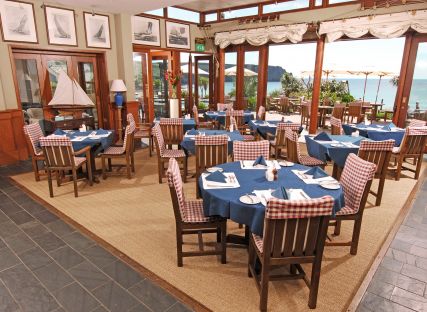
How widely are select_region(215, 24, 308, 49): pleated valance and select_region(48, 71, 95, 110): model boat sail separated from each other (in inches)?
178

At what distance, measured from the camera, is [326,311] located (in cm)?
222

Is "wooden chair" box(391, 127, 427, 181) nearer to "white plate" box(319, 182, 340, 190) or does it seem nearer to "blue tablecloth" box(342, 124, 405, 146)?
"blue tablecloth" box(342, 124, 405, 146)

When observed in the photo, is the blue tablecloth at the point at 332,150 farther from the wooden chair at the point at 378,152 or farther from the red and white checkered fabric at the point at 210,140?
the red and white checkered fabric at the point at 210,140

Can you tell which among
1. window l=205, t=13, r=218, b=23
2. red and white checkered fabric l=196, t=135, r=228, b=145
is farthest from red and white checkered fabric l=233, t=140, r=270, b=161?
window l=205, t=13, r=218, b=23

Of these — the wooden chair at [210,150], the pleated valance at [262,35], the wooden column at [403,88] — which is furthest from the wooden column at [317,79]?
the wooden chair at [210,150]

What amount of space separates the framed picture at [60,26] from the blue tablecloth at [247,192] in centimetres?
553

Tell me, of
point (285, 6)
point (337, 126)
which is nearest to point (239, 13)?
point (285, 6)

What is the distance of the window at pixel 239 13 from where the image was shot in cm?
849

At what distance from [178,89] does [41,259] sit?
23.4 ft

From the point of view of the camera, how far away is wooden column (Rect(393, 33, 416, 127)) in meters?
6.34

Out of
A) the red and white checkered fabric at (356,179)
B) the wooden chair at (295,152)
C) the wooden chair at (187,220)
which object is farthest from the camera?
the wooden chair at (295,152)

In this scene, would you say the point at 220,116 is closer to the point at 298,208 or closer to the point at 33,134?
the point at 33,134

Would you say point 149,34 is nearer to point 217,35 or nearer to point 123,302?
point 217,35

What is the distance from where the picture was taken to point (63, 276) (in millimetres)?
2607
